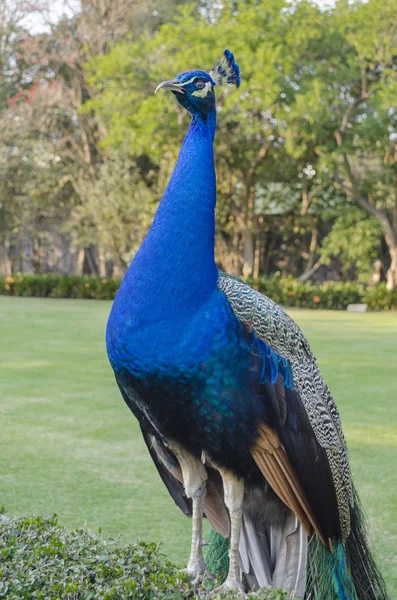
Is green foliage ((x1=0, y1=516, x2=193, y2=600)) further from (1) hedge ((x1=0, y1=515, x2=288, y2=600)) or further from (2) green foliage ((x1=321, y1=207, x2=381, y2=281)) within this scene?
(2) green foliage ((x1=321, y1=207, x2=381, y2=281))

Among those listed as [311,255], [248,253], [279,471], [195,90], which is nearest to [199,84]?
[195,90]

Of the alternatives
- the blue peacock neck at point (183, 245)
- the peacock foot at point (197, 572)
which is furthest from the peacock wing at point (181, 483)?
the blue peacock neck at point (183, 245)

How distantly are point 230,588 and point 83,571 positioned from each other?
0.50 m

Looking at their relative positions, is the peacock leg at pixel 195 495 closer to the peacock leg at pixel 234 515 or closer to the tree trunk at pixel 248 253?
the peacock leg at pixel 234 515

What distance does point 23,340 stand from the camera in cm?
1141

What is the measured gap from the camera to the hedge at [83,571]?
8.04 feet

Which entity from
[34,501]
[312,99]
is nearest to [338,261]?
[312,99]

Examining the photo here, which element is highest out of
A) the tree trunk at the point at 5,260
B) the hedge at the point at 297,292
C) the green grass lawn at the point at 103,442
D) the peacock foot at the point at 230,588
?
the tree trunk at the point at 5,260

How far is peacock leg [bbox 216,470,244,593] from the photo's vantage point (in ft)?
8.49

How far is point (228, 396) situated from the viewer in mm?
2391

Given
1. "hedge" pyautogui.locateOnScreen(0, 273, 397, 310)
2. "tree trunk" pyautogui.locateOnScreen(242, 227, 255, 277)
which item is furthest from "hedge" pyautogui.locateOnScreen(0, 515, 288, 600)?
"tree trunk" pyautogui.locateOnScreen(242, 227, 255, 277)

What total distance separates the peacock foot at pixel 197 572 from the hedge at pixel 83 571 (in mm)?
50

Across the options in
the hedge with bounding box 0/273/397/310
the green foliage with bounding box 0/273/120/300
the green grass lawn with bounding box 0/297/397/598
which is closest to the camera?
the green grass lawn with bounding box 0/297/397/598

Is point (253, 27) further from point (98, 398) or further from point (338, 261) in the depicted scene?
point (98, 398)
